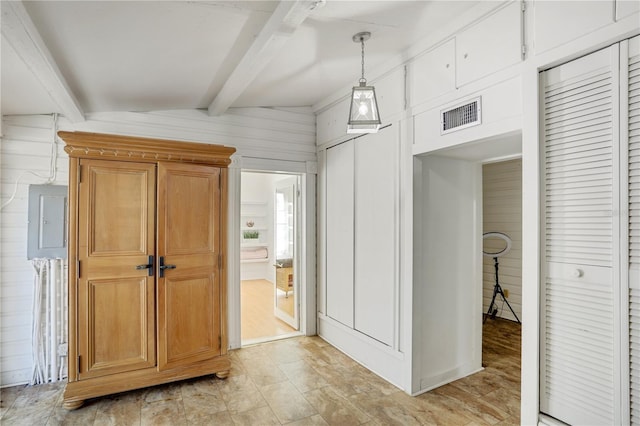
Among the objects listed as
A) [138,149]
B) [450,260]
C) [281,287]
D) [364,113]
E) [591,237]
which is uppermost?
[364,113]

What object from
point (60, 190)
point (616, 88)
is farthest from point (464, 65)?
point (60, 190)

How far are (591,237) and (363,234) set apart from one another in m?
1.99

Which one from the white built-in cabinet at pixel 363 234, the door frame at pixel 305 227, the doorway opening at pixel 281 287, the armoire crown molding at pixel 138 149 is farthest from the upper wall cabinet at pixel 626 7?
the doorway opening at pixel 281 287

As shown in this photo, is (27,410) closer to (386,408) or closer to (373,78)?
(386,408)

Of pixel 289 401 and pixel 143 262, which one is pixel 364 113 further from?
pixel 289 401

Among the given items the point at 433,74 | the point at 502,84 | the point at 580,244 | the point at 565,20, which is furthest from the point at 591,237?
the point at 433,74

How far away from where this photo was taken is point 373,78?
3338mm

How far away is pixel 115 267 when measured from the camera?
2795mm

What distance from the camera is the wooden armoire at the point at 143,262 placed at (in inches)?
106

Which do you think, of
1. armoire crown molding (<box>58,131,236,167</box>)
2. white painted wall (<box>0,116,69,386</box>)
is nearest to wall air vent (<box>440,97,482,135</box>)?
armoire crown molding (<box>58,131,236,167</box>)

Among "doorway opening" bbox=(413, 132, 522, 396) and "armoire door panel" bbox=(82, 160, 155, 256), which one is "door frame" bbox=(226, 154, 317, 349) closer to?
"armoire door panel" bbox=(82, 160, 155, 256)

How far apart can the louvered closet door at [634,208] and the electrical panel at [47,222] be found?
4.14 metres

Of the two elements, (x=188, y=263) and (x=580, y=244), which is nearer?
(x=580, y=244)

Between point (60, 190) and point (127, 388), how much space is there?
1.87 m
